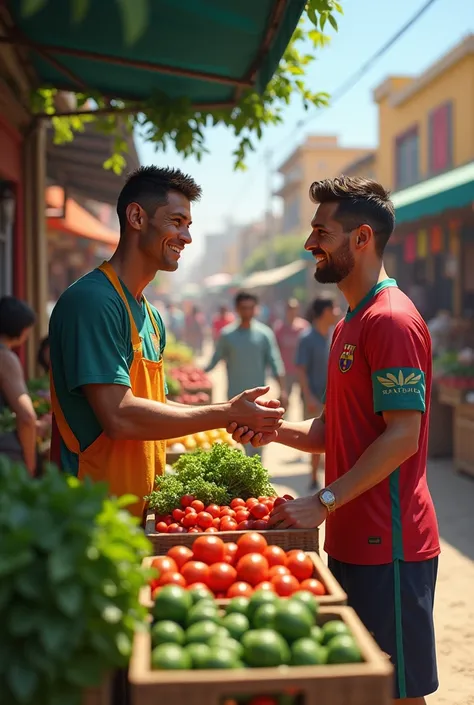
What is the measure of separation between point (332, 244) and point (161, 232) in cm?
75

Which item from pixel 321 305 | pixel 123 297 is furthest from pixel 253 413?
pixel 321 305

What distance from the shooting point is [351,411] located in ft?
10.3

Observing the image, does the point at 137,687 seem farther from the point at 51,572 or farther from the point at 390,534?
the point at 390,534

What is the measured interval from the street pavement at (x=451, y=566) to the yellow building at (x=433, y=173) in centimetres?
372

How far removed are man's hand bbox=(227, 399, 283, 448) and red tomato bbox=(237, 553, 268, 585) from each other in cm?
83

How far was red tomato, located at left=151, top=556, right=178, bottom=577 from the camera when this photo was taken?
253cm

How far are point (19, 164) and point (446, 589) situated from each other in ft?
20.3

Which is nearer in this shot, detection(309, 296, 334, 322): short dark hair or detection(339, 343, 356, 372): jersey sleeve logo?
detection(339, 343, 356, 372): jersey sleeve logo

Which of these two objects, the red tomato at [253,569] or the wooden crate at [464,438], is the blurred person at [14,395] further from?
the wooden crate at [464,438]

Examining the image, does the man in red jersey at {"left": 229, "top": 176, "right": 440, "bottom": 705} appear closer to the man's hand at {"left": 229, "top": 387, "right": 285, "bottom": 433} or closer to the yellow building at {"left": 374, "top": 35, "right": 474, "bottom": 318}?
the man's hand at {"left": 229, "top": 387, "right": 285, "bottom": 433}

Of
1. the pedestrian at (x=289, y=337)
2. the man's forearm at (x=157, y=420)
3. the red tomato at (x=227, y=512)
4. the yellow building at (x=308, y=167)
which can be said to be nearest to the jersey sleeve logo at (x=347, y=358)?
the man's forearm at (x=157, y=420)

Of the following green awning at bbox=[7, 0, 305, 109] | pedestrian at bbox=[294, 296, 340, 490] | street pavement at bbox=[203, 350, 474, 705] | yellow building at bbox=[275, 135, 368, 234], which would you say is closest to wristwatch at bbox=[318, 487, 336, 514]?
street pavement at bbox=[203, 350, 474, 705]

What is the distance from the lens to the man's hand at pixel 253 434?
11.1 ft

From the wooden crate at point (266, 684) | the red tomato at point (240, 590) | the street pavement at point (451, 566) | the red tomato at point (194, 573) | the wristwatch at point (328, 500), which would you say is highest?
the wristwatch at point (328, 500)
